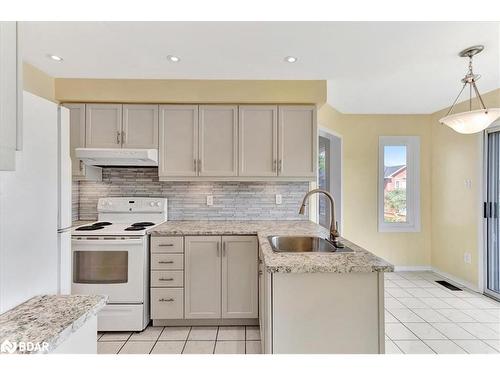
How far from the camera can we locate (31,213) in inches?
39.5

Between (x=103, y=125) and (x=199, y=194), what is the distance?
47.9 inches

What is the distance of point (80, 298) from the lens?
40.8 inches

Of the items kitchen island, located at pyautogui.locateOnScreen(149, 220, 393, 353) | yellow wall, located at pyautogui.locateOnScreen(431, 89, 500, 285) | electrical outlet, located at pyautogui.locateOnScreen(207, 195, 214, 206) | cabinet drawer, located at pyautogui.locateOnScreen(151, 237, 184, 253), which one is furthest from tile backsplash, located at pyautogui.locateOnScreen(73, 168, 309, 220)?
yellow wall, located at pyautogui.locateOnScreen(431, 89, 500, 285)

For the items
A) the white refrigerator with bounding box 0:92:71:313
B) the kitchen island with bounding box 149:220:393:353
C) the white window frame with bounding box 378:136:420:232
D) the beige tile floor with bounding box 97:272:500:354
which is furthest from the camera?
the white window frame with bounding box 378:136:420:232

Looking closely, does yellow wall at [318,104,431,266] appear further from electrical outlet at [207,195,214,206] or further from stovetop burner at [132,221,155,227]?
stovetop burner at [132,221,155,227]

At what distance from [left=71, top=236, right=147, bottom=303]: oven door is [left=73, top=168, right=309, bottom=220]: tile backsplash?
2.59 feet

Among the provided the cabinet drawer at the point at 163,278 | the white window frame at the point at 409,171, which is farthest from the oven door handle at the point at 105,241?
the white window frame at the point at 409,171

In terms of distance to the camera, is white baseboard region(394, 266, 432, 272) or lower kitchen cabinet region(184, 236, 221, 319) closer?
lower kitchen cabinet region(184, 236, 221, 319)

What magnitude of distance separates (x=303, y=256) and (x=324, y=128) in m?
2.63

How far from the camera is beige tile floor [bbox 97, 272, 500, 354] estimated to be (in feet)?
6.80

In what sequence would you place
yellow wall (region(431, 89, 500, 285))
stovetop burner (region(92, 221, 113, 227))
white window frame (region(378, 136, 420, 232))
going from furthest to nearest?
white window frame (region(378, 136, 420, 232))
yellow wall (region(431, 89, 500, 285))
stovetop burner (region(92, 221, 113, 227))
